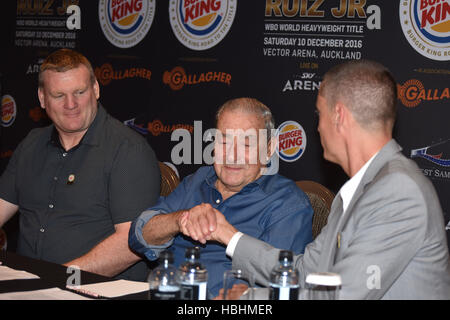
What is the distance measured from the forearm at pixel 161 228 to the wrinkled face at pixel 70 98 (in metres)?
0.83

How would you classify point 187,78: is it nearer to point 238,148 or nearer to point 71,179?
point 71,179

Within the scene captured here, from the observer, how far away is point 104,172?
10.2ft

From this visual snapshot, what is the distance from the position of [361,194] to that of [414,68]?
2396 mm

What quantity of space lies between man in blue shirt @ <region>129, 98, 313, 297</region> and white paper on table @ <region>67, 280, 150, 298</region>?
0.35 metres

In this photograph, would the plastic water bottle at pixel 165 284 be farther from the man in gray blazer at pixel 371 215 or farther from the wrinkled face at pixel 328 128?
the wrinkled face at pixel 328 128

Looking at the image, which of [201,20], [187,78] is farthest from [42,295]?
[201,20]

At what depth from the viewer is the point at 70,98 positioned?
3.19m

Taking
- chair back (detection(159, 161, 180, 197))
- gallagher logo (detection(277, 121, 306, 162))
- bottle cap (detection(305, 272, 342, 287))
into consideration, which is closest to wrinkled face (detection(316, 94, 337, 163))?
bottle cap (detection(305, 272, 342, 287))

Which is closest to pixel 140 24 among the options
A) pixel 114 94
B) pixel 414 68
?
pixel 114 94

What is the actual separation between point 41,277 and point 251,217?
0.89 metres

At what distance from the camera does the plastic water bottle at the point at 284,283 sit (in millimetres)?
1703

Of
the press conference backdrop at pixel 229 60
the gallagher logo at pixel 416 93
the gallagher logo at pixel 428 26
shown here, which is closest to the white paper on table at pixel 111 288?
the press conference backdrop at pixel 229 60

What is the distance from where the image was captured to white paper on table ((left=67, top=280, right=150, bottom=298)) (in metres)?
2.11

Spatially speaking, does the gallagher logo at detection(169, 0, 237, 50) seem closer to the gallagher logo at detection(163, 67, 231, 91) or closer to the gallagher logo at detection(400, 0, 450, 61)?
the gallagher logo at detection(163, 67, 231, 91)
